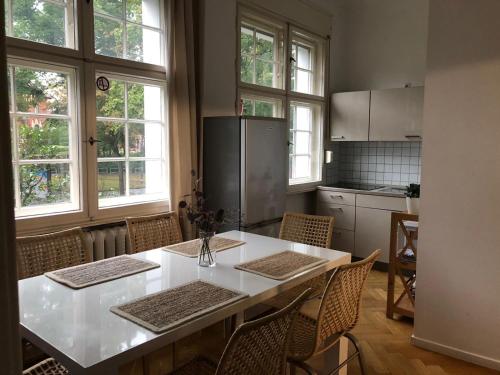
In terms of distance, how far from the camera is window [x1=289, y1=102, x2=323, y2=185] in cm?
462

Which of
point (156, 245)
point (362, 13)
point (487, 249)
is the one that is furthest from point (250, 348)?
point (362, 13)

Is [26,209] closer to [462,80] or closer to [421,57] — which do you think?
[462,80]

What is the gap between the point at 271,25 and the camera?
161 inches

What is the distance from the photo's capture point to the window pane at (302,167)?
4.73 meters

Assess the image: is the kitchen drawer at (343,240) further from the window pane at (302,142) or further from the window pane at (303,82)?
the window pane at (303,82)

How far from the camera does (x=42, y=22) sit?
2.45 m

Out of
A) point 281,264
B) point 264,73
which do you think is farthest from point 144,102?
point 281,264

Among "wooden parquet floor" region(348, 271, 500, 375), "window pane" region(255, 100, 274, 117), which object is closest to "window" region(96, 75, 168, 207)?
"window pane" region(255, 100, 274, 117)

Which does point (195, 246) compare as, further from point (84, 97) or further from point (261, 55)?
point (261, 55)

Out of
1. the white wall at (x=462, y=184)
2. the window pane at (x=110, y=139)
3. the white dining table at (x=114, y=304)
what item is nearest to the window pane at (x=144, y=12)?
the window pane at (x=110, y=139)

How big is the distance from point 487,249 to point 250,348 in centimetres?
182

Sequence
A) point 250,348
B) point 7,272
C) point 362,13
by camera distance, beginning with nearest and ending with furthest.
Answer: point 7,272 < point 250,348 < point 362,13

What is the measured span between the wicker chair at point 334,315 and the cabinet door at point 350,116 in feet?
9.80

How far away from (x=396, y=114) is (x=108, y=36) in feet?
9.64
